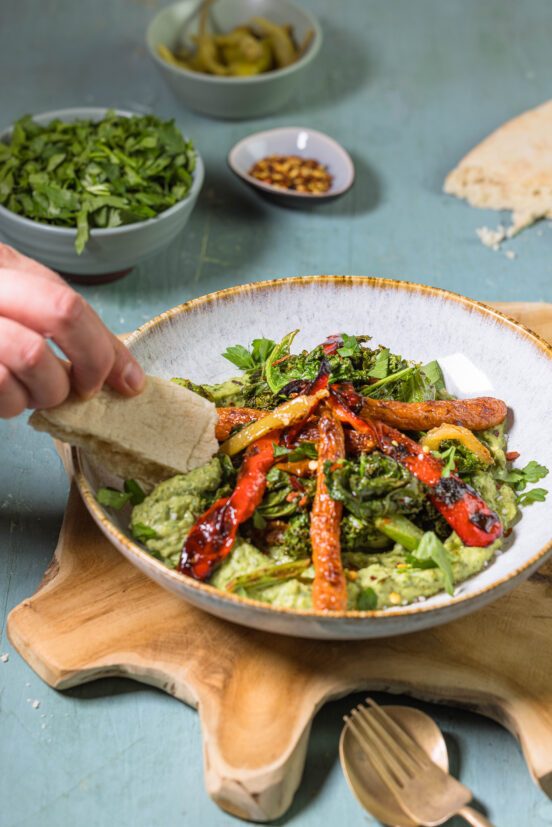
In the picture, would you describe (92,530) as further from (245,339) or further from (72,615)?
(245,339)

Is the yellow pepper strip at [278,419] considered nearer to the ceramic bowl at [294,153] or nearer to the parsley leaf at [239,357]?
the parsley leaf at [239,357]

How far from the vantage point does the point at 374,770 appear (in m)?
2.78

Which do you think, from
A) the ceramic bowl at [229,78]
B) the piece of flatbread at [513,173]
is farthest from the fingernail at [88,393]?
the ceramic bowl at [229,78]

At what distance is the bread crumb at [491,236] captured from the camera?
558 centimetres

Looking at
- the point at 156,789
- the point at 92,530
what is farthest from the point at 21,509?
the point at 156,789

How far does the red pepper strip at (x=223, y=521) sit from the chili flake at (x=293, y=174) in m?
2.99

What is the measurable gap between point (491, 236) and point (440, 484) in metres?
3.04

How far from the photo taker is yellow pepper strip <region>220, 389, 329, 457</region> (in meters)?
3.19

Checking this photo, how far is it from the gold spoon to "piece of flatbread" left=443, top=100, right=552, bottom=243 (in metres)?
3.69

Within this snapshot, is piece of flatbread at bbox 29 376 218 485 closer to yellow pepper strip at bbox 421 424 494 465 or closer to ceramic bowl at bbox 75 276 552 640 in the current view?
ceramic bowl at bbox 75 276 552 640

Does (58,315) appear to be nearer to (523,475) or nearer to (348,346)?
(348,346)

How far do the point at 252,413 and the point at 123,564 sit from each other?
0.77m

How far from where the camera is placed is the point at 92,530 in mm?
3340

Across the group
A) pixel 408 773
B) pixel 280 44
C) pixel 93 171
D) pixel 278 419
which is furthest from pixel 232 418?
pixel 280 44
